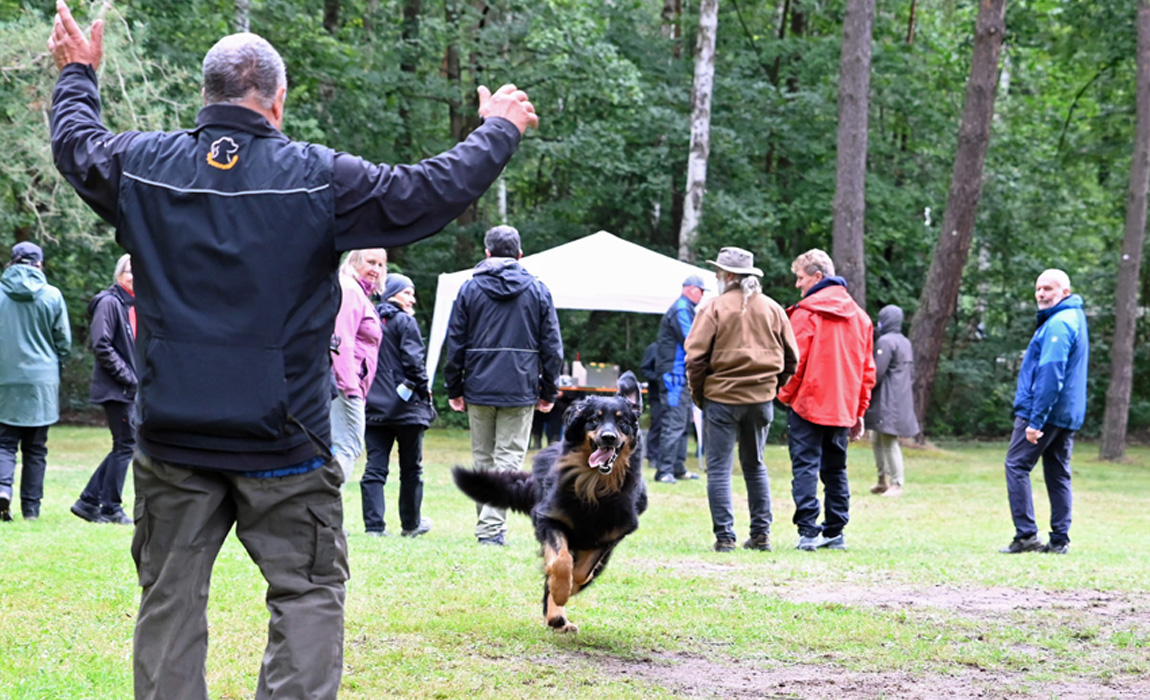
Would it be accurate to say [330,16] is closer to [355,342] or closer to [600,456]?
[355,342]

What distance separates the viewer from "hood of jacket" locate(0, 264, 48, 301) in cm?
916

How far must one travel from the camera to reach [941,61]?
25938 mm

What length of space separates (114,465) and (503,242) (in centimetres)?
336

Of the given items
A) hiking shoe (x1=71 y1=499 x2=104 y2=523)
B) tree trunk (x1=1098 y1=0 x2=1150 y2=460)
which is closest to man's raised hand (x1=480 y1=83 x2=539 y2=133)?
hiking shoe (x1=71 y1=499 x2=104 y2=523)

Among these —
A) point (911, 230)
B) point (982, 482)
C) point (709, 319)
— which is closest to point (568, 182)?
point (911, 230)

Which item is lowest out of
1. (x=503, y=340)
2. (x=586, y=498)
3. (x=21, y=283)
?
(x=586, y=498)

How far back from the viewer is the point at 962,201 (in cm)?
1944

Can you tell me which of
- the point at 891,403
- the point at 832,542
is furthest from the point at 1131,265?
the point at 832,542

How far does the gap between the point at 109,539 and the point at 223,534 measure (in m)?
4.95

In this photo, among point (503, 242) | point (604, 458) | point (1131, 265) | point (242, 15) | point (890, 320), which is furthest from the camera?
point (1131, 265)

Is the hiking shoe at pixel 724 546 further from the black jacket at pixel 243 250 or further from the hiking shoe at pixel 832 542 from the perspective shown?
the black jacket at pixel 243 250

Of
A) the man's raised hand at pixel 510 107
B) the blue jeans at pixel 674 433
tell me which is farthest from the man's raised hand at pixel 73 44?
the blue jeans at pixel 674 433

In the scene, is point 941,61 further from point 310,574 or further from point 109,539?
point 310,574

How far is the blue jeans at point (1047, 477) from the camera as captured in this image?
9.06 m
